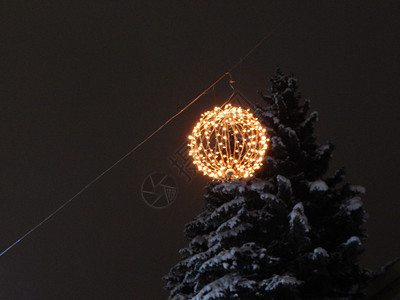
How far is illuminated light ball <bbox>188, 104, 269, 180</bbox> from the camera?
5371 mm

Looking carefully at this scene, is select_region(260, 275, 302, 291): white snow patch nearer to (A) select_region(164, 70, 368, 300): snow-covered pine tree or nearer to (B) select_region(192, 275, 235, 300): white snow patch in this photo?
(A) select_region(164, 70, 368, 300): snow-covered pine tree

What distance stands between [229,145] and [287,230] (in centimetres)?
178

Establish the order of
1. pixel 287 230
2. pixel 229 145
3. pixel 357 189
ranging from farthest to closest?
pixel 357 189 → pixel 287 230 → pixel 229 145

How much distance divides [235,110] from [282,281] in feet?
7.14

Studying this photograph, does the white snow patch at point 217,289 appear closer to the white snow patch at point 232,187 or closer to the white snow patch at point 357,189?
the white snow patch at point 232,187

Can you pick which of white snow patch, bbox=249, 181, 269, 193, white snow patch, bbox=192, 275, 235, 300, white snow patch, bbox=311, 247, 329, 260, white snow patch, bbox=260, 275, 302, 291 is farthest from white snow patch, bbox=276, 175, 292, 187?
white snow patch, bbox=192, 275, 235, 300

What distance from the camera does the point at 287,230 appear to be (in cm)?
634

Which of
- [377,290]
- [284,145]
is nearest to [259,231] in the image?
[284,145]

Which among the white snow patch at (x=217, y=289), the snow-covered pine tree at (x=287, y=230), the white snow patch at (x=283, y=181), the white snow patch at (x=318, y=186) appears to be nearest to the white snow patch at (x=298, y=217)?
the snow-covered pine tree at (x=287, y=230)

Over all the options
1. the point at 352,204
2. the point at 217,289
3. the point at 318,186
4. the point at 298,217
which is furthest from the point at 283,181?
the point at 217,289

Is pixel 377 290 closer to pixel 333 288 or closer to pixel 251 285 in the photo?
pixel 333 288

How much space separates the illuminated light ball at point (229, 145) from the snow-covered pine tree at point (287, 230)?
95 cm

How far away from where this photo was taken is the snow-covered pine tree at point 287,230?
19.3 ft

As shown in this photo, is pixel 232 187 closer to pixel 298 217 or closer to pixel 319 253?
pixel 298 217
